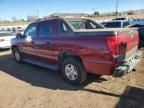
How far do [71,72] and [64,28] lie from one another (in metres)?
1.30

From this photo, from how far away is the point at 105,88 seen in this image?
5668 mm

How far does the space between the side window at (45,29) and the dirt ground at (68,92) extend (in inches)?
55.7

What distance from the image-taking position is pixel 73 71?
19.7 feet

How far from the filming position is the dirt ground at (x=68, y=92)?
485cm

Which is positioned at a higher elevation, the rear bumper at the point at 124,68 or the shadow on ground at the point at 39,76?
the rear bumper at the point at 124,68

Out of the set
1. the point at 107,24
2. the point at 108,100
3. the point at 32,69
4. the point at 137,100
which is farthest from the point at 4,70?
the point at 107,24

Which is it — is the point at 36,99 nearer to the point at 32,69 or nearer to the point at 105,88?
the point at 105,88

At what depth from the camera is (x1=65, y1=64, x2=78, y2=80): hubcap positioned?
235 inches

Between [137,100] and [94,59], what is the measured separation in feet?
4.52

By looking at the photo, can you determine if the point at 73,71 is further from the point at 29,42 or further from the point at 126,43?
the point at 29,42

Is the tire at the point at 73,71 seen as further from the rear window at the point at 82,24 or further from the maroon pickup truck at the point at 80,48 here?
the rear window at the point at 82,24

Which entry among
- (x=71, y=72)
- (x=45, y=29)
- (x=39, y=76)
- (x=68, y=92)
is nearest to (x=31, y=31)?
(x=45, y=29)

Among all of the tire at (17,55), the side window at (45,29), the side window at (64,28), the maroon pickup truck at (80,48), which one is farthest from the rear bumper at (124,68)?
the tire at (17,55)

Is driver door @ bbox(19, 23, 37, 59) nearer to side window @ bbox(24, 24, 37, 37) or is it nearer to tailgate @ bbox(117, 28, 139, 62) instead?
side window @ bbox(24, 24, 37, 37)
